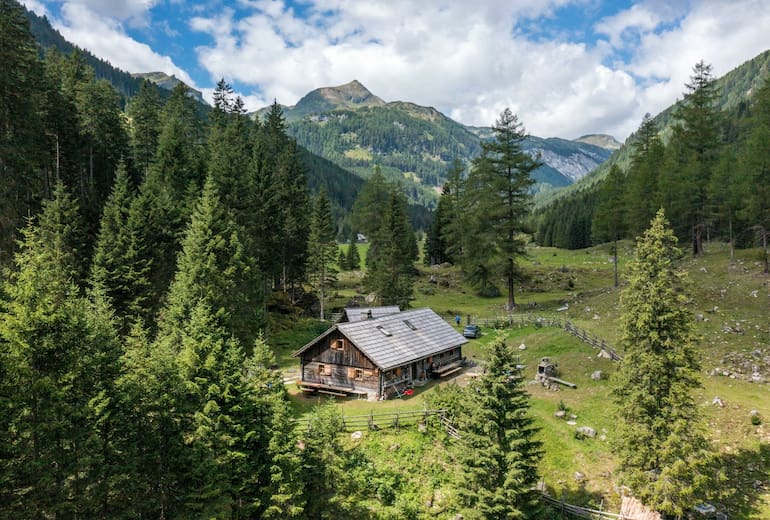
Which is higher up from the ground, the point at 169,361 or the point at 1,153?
the point at 1,153

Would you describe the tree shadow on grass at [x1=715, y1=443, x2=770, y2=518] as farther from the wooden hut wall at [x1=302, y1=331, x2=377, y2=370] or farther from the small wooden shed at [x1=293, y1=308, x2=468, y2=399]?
the wooden hut wall at [x1=302, y1=331, x2=377, y2=370]

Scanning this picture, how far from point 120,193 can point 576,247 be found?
113 m

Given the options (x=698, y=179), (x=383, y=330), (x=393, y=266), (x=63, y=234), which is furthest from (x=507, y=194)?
(x=63, y=234)

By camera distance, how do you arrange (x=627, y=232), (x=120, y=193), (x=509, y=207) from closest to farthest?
(x=120, y=193), (x=509, y=207), (x=627, y=232)

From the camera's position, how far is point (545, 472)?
23781mm

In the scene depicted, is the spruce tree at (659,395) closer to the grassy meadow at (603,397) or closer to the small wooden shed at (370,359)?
the grassy meadow at (603,397)

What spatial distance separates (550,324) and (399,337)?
1756 centimetres

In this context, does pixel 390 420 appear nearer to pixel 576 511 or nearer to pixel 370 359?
pixel 370 359

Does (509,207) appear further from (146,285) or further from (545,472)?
(146,285)

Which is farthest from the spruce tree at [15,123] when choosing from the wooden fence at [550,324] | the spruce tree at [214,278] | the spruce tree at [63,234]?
the wooden fence at [550,324]

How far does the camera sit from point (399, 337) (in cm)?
3488

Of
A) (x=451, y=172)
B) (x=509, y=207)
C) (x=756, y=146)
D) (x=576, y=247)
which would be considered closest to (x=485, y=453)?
(x=509, y=207)

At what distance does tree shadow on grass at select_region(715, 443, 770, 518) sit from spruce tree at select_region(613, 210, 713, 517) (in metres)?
2.54

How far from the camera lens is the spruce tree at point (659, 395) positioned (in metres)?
17.5
